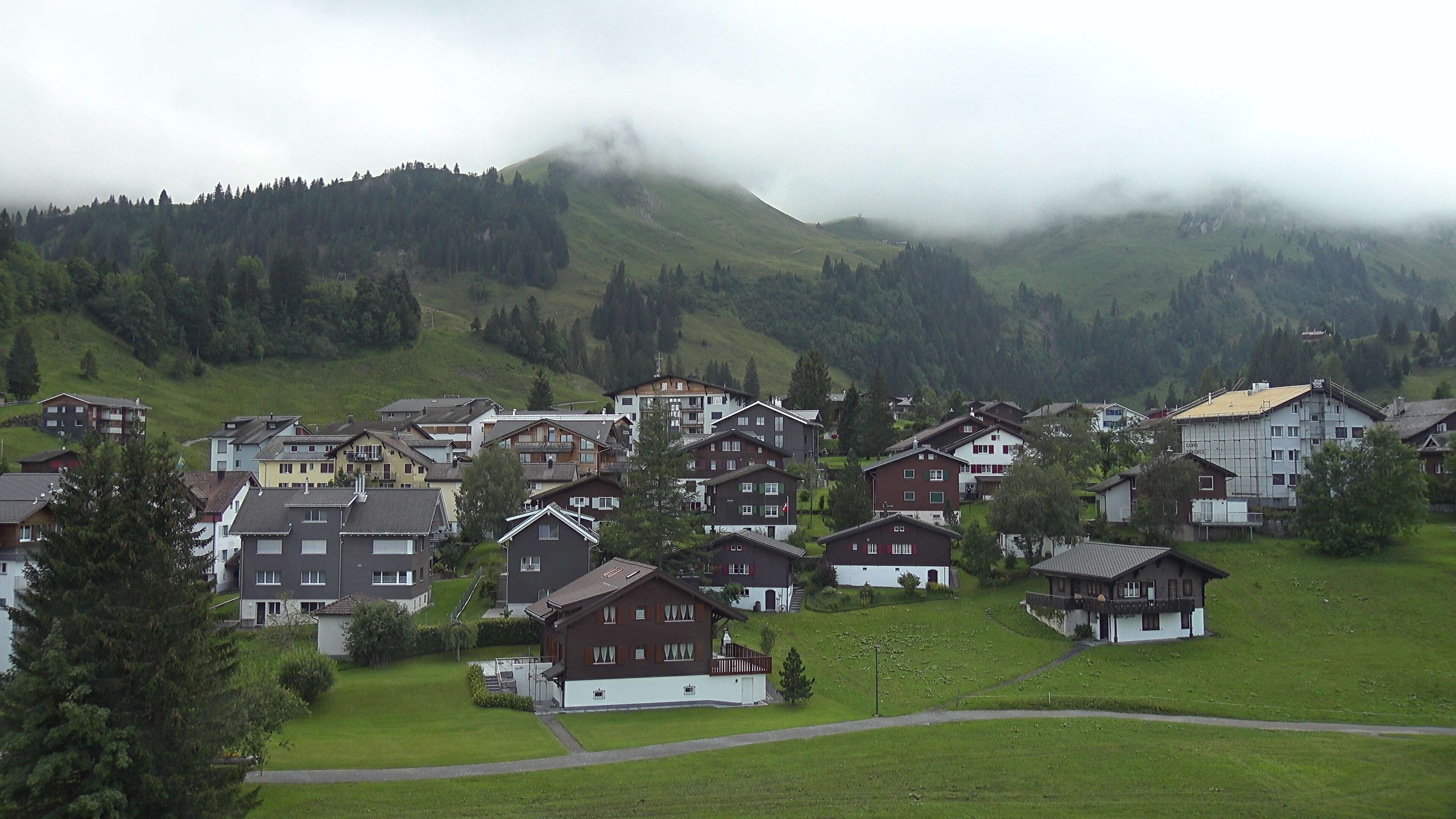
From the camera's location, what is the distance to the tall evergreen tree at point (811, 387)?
454 feet

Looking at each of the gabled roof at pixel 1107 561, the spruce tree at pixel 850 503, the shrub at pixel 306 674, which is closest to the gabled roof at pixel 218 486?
the shrub at pixel 306 674

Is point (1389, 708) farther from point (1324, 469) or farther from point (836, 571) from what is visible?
point (836, 571)

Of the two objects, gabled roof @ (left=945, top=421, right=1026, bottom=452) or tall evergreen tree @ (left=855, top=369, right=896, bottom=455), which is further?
tall evergreen tree @ (left=855, top=369, right=896, bottom=455)

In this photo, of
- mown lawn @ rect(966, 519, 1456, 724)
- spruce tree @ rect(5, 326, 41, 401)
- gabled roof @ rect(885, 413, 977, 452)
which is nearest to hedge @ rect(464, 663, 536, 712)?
mown lawn @ rect(966, 519, 1456, 724)

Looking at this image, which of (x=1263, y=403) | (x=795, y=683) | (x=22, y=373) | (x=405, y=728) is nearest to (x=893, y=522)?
(x=795, y=683)

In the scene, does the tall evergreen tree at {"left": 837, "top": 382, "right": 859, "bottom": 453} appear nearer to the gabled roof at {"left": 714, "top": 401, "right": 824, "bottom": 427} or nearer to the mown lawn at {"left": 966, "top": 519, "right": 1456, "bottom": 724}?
the gabled roof at {"left": 714, "top": 401, "right": 824, "bottom": 427}

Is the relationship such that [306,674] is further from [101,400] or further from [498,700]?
[101,400]

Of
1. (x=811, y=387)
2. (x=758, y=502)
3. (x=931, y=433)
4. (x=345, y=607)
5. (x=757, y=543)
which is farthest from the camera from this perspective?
(x=811, y=387)

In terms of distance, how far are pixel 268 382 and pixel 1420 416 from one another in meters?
135

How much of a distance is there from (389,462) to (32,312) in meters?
69.9

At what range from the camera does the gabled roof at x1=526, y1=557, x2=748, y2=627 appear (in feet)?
162

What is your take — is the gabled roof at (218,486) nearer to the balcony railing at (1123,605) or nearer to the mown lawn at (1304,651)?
the mown lawn at (1304,651)

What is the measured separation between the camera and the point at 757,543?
65.9m

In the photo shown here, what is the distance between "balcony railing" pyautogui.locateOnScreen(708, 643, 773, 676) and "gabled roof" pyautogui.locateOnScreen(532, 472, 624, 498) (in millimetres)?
30914
